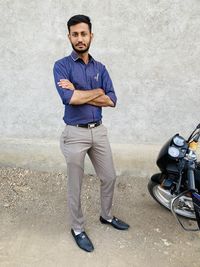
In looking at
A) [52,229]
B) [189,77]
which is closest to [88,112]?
[52,229]

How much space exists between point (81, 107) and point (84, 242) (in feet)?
4.05

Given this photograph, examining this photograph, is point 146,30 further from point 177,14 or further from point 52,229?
point 52,229

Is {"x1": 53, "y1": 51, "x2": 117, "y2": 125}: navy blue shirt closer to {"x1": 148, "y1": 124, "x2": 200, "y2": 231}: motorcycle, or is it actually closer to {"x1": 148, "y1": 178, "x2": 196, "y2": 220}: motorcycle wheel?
{"x1": 148, "y1": 124, "x2": 200, "y2": 231}: motorcycle

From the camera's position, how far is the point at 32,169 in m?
4.73

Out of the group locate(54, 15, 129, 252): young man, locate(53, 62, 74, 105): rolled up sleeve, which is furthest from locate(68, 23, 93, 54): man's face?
locate(53, 62, 74, 105): rolled up sleeve

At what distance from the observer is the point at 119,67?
4.25 metres

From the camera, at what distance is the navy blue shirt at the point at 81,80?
10.0 ft

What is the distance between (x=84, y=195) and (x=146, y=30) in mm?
1991

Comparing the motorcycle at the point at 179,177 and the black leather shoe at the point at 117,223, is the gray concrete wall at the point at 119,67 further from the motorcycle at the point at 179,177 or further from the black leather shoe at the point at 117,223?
the black leather shoe at the point at 117,223

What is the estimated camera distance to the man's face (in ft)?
9.83

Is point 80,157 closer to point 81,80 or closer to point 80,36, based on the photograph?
point 81,80

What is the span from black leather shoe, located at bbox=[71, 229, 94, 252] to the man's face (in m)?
1.68

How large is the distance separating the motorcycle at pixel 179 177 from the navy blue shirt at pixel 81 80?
68cm

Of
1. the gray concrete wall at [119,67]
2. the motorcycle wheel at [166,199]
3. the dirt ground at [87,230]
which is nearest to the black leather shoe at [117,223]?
the dirt ground at [87,230]
